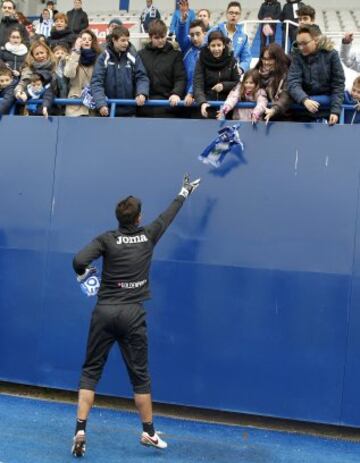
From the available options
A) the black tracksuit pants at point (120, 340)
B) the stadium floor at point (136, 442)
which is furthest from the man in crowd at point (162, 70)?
the stadium floor at point (136, 442)

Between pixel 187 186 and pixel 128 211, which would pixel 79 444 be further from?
pixel 187 186

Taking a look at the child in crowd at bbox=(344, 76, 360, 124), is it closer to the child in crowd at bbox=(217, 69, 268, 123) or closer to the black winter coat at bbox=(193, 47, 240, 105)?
the child in crowd at bbox=(217, 69, 268, 123)

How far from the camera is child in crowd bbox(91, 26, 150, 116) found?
6.05 metres

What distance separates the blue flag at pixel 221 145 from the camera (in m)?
5.60

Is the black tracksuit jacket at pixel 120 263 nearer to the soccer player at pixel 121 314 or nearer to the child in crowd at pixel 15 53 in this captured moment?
the soccer player at pixel 121 314

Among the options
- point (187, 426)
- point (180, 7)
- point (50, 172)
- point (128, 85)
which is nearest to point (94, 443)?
point (187, 426)

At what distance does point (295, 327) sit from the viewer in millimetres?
5453

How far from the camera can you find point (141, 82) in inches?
240

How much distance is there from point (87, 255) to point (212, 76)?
2.28 m

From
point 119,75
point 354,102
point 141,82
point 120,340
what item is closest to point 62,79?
point 119,75

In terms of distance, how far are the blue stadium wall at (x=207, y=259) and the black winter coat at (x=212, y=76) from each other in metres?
0.37

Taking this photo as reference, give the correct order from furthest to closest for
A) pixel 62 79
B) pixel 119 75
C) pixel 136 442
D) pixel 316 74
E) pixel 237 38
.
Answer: pixel 237 38 < pixel 62 79 < pixel 119 75 < pixel 316 74 < pixel 136 442

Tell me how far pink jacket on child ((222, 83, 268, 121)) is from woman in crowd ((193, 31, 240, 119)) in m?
0.15

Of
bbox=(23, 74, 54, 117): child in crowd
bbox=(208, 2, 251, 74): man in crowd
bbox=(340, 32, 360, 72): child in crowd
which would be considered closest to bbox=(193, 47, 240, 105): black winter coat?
bbox=(208, 2, 251, 74): man in crowd
